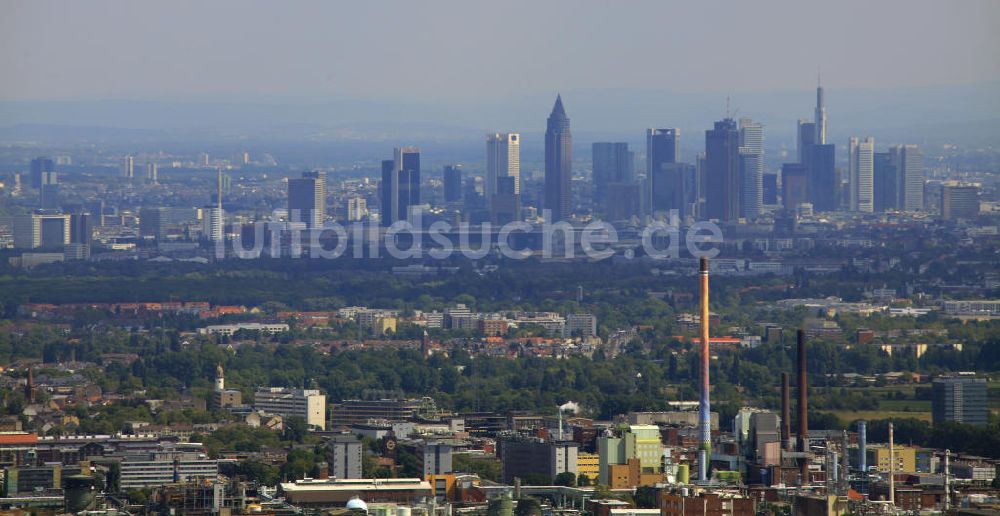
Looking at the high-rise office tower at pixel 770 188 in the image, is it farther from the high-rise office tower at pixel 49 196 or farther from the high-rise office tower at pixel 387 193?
the high-rise office tower at pixel 49 196

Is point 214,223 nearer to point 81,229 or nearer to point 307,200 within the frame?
point 307,200

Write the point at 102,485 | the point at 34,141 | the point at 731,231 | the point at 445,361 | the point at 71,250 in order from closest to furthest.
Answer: the point at 102,485 < the point at 445,361 < the point at 71,250 < the point at 731,231 < the point at 34,141

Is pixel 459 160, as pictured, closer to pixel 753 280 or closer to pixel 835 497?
pixel 753 280

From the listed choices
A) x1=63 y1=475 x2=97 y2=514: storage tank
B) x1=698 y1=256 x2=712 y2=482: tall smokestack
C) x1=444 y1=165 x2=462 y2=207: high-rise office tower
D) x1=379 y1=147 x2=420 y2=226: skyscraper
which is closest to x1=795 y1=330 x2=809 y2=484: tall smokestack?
x1=698 y1=256 x2=712 y2=482: tall smokestack

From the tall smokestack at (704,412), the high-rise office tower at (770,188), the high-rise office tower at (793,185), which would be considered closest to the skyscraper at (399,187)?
the high-rise office tower at (770,188)

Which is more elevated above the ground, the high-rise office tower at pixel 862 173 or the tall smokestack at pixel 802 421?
the high-rise office tower at pixel 862 173

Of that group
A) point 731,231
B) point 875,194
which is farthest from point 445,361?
point 875,194
